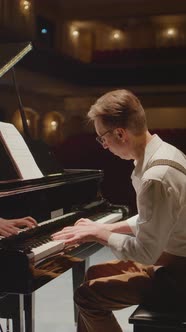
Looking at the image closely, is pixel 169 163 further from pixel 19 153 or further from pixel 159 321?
pixel 19 153

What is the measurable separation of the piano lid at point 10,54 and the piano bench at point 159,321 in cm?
186

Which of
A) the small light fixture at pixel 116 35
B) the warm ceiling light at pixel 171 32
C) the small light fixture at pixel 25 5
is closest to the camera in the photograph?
the small light fixture at pixel 25 5

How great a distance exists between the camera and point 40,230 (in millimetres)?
2584

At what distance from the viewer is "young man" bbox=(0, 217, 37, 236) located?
2.37 metres

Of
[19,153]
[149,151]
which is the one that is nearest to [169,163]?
[149,151]

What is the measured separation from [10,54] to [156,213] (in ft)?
6.57

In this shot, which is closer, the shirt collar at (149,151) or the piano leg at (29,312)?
the shirt collar at (149,151)

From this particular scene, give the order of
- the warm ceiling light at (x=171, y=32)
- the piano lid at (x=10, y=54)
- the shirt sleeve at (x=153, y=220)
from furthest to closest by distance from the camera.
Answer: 1. the warm ceiling light at (x=171, y=32)
2. the piano lid at (x=10, y=54)
3. the shirt sleeve at (x=153, y=220)

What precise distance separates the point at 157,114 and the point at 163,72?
0.57m

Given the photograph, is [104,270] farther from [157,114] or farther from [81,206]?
[157,114]

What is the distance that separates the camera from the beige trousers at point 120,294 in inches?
81.4

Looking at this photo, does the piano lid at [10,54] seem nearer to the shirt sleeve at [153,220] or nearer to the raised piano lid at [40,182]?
the raised piano lid at [40,182]

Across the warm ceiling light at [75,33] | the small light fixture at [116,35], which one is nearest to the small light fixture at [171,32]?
the small light fixture at [116,35]

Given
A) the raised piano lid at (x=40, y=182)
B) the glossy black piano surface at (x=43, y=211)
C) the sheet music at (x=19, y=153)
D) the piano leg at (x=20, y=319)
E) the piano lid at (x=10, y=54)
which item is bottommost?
the piano leg at (x=20, y=319)
